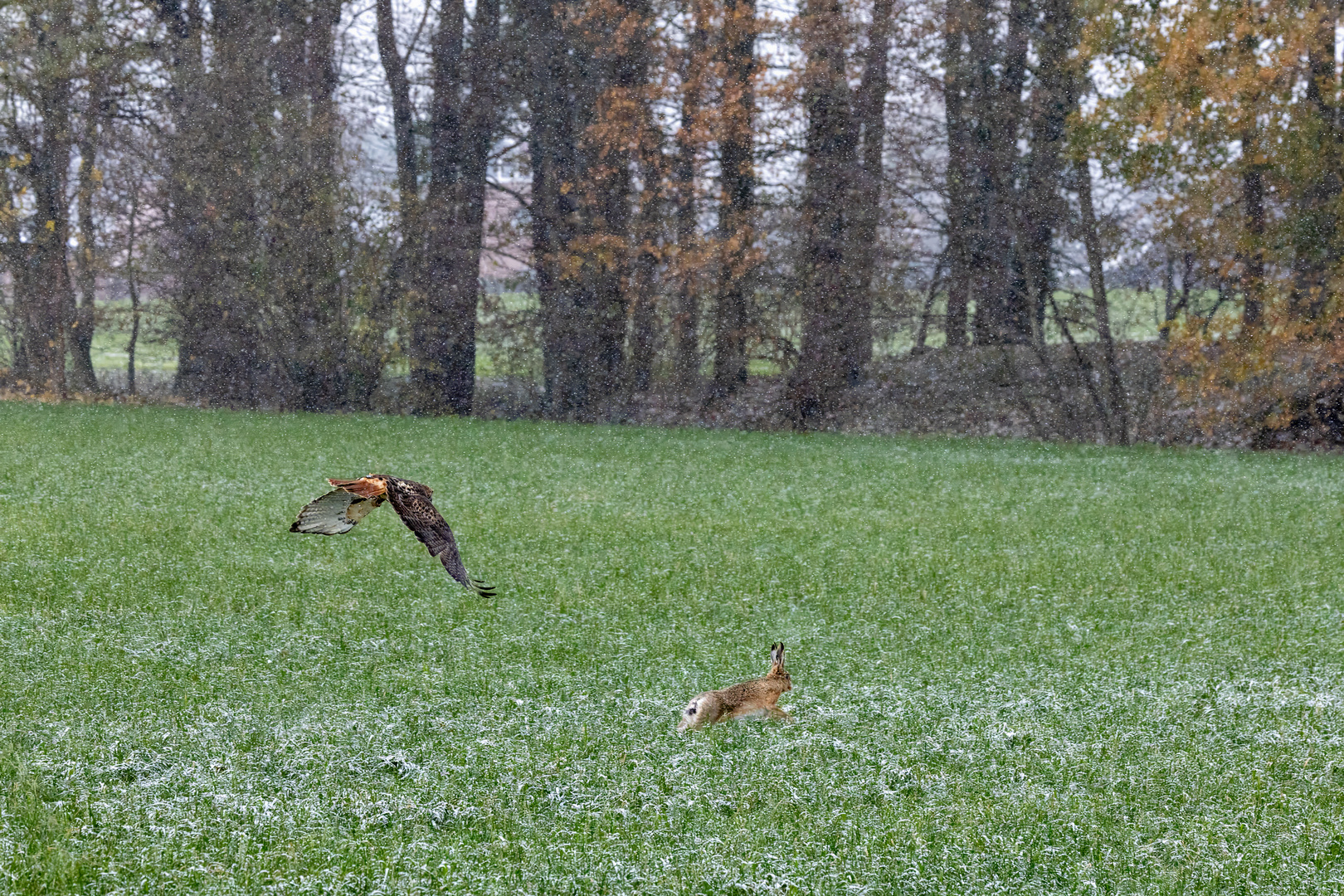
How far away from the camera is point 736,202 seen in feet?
53.0

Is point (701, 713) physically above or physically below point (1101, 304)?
below

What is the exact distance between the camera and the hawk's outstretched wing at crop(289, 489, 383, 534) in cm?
261

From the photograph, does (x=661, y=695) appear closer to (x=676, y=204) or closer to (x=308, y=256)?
(x=676, y=204)

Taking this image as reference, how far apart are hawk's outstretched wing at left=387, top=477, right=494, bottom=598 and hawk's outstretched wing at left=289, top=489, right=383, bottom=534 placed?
0.18 ft

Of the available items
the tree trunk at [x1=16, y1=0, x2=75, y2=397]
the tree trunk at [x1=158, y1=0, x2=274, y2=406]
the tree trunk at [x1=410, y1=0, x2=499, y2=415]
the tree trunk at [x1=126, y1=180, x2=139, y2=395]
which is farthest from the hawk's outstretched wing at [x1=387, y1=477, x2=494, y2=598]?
the tree trunk at [x1=16, y1=0, x2=75, y2=397]

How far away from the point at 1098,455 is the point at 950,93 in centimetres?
496

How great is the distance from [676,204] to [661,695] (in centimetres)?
1251

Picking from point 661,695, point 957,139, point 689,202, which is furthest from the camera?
point 689,202

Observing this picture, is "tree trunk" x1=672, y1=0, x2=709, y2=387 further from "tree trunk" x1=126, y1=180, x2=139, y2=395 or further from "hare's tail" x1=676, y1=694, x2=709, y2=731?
"hare's tail" x1=676, y1=694, x2=709, y2=731

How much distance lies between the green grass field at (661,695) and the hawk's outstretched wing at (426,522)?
605 millimetres

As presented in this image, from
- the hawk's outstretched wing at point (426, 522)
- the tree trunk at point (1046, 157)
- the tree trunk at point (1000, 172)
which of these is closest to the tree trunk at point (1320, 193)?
the tree trunk at point (1046, 157)

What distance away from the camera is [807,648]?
16.3 feet

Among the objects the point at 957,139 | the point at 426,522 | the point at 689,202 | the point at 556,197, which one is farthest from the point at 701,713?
the point at 556,197

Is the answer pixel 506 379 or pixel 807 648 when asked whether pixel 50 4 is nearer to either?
pixel 506 379
